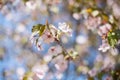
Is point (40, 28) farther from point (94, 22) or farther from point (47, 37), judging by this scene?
point (94, 22)

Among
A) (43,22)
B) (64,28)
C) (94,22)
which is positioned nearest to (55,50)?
(64,28)

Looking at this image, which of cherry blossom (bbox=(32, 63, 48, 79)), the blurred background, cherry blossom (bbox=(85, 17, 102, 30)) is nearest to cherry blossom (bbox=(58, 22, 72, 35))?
cherry blossom (bbox=(32, 63, 48, 79))

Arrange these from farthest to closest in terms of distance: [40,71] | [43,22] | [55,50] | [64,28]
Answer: [43,22] < [40,71] < [55,50] < [64,28]

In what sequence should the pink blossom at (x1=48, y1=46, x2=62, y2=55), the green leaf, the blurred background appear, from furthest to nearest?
the blurred background, the pink blossom at (x1=48, y1=46, x2=62, y2=55), the green leaf

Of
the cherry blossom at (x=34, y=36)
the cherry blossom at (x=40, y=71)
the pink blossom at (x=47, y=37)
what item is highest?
the cherry blossom at (x=34, y=36)

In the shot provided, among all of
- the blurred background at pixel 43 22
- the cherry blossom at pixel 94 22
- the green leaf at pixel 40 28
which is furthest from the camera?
the blurred background at pixel 43 22

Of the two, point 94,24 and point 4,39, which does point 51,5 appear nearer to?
point 4,39

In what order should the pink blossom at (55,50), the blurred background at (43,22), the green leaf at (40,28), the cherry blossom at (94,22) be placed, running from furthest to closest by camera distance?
1. the blurred background at (43,22)
2. the cherry blossom at (94,22)
3. the pink blossom at (55,50)
4. the green leaf at (40,28)

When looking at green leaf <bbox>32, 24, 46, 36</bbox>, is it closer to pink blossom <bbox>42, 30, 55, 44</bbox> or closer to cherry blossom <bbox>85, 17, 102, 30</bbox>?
pink blossom <bbox>42, 30, 55, 44</bbox>

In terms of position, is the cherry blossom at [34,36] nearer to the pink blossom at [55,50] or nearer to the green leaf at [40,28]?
the green leaf at [40,28]

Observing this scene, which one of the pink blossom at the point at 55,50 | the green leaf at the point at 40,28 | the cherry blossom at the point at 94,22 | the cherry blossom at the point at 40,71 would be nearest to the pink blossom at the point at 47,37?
the green leaf at the point at 40,28

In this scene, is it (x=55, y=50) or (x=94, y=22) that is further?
(x=94, y=22)
